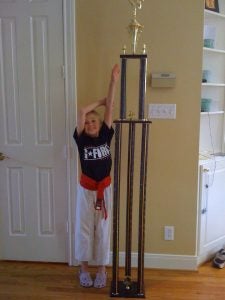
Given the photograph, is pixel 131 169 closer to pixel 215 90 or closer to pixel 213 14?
pixel 215 90

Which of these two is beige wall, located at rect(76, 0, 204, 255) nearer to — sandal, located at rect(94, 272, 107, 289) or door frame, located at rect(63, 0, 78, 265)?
door frame, located at rect(63, 0, 78, 265)

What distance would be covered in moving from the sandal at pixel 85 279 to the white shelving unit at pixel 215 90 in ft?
4.63

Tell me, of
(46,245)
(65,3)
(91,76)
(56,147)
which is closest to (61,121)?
(56,147)

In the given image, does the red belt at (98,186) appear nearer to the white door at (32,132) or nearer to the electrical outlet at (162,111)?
the white door at (32,132)

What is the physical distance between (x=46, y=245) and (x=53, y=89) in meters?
1.24

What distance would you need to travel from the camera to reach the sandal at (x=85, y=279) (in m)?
2.20

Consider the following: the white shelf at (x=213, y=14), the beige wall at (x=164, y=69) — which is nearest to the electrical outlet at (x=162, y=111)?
the beige wall at (x=164, y=69)

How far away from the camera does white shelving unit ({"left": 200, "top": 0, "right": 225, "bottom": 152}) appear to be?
2.59m

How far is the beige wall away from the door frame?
46 millimetres

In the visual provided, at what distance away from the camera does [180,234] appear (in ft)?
7.85

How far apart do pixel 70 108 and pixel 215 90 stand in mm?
1293

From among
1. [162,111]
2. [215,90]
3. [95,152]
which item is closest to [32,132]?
[95,152]

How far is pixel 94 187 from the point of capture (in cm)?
212

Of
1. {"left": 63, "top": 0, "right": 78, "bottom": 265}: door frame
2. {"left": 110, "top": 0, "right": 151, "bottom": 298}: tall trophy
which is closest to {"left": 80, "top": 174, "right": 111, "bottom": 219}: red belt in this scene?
{"left": 110, "top": 0, "right": 151, "bottom": 298}: tall trophy
